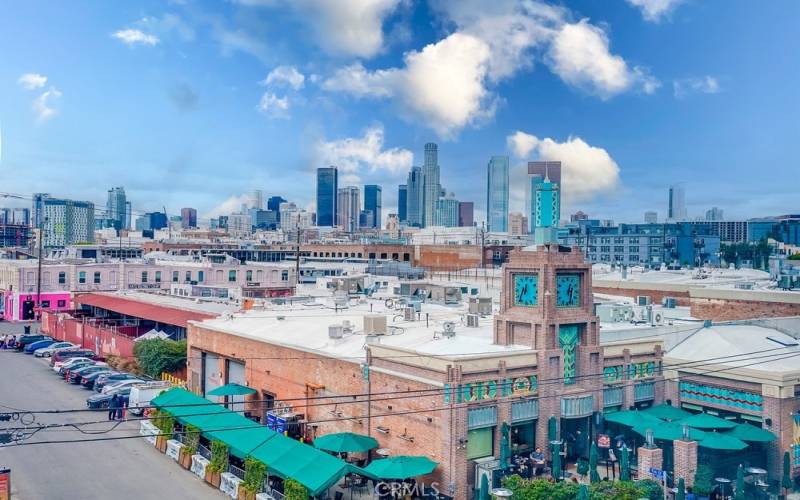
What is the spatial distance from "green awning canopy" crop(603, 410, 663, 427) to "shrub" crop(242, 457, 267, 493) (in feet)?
46.1

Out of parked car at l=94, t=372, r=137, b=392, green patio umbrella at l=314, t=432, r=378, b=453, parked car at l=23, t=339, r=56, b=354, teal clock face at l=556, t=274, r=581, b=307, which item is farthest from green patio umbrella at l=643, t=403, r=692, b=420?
parked car at l=23, t=339, r=56, b=354

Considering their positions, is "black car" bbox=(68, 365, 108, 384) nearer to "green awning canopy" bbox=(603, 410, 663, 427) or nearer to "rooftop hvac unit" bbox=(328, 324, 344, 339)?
"rooftop hvac unit" bbox=(328, 324, 344, 339)

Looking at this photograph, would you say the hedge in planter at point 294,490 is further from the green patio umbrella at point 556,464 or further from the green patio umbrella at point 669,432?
the green patio umbrella at point 669,432

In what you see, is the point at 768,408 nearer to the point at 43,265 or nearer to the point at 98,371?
the point at 98,371

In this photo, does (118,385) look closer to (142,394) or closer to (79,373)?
(142,394)

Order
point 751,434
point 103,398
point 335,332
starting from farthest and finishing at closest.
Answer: point 103,398, point 335,332, point 751,434

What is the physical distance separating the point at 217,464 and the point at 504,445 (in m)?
11.1

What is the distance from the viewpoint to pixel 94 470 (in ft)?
90.6

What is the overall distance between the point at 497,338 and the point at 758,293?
2063 cm

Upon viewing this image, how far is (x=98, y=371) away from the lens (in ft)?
149

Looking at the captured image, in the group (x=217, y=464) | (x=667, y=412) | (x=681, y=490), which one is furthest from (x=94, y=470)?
(x=667, y=412)

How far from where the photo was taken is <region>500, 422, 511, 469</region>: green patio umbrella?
24578mm

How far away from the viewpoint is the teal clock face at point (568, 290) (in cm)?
2764

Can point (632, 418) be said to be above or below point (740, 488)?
above
